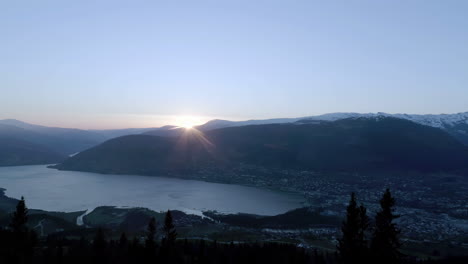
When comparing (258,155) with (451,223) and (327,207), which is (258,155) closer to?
(327,207)

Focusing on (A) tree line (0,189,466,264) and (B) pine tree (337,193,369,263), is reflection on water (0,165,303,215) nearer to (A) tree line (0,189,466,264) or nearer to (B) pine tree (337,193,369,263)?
(A) tree line (0,189,466,264)

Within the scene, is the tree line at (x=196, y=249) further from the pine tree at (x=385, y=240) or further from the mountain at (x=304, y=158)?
the mountain at (x=304, y=158)

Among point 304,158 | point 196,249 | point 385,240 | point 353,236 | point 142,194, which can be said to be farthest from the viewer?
point 304,158

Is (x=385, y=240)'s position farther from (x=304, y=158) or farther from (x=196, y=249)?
(x=304, y=158)

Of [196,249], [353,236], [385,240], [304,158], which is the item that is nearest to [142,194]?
[196,249]

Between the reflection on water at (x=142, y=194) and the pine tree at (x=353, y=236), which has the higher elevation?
the pine tree at (x=353, y=236)

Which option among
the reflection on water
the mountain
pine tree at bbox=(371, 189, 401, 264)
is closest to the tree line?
pine tree at bbox=(371, 189, 401, 264)

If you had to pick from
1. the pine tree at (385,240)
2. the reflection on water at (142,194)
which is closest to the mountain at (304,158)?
the reflection on water at (142,194)
